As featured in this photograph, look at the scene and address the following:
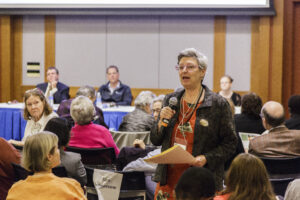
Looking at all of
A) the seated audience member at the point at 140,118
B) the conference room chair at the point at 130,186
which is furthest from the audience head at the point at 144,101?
the conference room chair at the point at 130,186

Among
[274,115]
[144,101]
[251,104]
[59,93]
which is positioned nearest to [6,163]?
[274,115]

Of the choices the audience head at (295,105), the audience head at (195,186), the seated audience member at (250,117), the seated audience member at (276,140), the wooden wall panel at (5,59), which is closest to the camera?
the audience head at (195,186)

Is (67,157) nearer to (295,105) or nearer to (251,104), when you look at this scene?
(251,104)

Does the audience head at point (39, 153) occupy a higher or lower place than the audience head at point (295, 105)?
lower

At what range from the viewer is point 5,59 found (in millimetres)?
9211

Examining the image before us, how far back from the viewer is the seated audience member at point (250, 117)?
15.0 feet

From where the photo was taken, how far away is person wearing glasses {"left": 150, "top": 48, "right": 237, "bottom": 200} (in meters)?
2.38

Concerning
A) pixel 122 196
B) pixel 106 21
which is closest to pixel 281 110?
pixel 122 196

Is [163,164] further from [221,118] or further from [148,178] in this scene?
[148,178]

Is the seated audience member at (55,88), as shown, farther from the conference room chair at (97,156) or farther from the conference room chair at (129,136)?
the conference room chair at (97,156)

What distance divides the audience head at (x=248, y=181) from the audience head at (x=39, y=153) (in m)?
0.92

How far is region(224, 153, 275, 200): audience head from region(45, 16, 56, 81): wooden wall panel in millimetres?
7665

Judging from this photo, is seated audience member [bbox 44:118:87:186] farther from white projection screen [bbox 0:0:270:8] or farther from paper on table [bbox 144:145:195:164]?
white projection screen [bbox 0:0:270:8]

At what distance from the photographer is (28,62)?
9.36m
